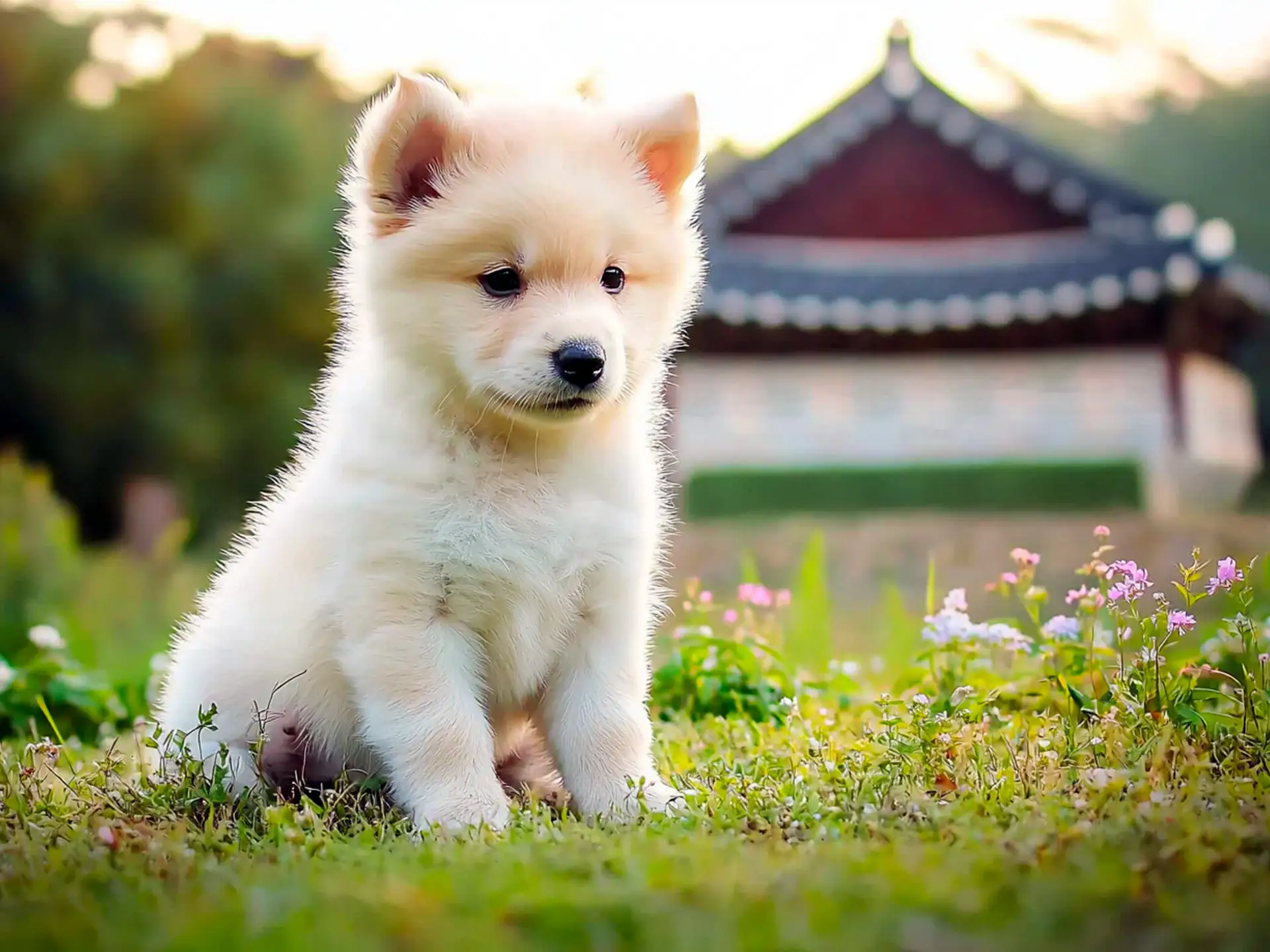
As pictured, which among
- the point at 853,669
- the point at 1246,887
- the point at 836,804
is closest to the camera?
the point at 1246,887

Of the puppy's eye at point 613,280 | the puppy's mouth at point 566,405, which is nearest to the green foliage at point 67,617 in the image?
the puppy's mouth at point 566,405

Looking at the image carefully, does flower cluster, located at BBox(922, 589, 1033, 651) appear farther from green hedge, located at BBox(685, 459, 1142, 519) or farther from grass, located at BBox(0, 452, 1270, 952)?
green hedge, located at BBox(685, 459, 1142, 519)

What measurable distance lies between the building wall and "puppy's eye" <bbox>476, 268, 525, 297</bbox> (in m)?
13.2

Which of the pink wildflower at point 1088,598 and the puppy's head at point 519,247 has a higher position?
the puppy's head at point 519,247

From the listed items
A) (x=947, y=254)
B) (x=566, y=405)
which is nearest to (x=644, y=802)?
(x=566, y=405)

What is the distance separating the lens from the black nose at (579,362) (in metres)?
2.51

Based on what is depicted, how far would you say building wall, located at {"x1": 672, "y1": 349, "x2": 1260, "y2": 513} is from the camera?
1586 cm

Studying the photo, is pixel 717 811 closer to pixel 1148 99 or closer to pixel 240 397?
pixel 240 397

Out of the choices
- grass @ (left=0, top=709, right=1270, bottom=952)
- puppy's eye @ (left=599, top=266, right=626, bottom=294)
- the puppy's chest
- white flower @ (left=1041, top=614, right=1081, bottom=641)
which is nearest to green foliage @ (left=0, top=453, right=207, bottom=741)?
grass @ (left=0, top=709, right=1270, bottom=952)

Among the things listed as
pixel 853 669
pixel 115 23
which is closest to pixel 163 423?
pixel 115 23

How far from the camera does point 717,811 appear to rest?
2521 mm

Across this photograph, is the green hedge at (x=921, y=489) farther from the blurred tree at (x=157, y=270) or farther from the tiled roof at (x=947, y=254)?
the blurred tree at (x=157, y=270)

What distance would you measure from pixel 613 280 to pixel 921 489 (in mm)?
12391

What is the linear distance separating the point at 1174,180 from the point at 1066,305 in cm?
1636
